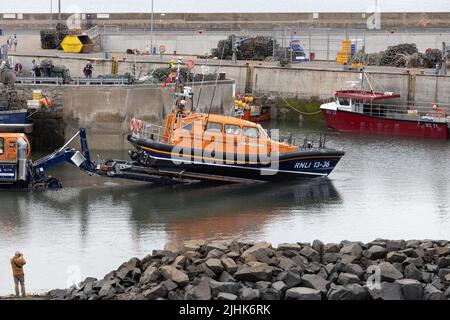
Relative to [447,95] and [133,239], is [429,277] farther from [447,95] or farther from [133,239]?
[447,95]

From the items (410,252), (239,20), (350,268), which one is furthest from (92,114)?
(239,20)

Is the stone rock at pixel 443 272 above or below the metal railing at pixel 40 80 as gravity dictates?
below

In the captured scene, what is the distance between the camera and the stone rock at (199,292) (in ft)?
55.0

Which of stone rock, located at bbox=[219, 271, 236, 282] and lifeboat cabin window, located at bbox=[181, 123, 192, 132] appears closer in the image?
stone rock, located at bbox=[219, 271, 236, 282]

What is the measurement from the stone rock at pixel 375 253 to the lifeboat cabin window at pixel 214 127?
11.7 metres

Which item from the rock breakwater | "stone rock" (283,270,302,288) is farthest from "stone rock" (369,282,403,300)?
"stone rock" (283,270,302,288)

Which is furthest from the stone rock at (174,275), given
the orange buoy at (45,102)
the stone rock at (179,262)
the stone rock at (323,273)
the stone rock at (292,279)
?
the orange buoy at (45,102)

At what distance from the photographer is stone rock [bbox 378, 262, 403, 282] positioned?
17.8 m

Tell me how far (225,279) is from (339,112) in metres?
27.8

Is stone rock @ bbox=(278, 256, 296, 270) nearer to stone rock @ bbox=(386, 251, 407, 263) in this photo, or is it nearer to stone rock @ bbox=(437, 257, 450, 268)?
stone rock @ bbox=(386, 251, 407, 263)

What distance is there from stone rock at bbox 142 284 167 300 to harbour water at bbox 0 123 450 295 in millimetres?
3529

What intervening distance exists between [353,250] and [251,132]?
11.8 metres

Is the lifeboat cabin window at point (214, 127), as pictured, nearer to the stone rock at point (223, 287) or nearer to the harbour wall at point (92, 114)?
the harbour wall at point (92, 114)

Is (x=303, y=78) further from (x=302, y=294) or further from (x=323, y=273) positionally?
(x=302, y=294)
